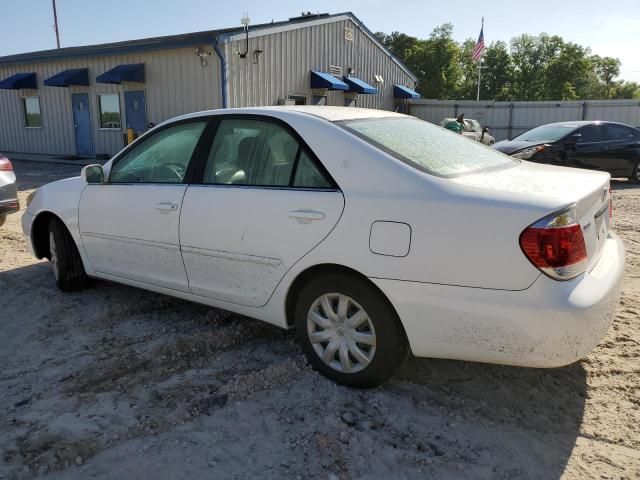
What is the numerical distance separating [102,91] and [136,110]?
5.58ft

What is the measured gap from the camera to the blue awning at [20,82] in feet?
59.9

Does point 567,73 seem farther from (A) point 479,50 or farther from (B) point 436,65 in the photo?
(A) point 479,50

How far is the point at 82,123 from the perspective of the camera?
59.0 ft

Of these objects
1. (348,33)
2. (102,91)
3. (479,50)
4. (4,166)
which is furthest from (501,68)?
(4,166)

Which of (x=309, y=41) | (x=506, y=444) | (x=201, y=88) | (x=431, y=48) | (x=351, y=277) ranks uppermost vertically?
(x=431, y=48)

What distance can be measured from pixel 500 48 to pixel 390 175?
183 ft

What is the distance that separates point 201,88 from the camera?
1480 centimetres

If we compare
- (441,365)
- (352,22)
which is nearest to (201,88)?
(352,22)

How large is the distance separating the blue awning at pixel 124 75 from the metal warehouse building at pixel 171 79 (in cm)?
3

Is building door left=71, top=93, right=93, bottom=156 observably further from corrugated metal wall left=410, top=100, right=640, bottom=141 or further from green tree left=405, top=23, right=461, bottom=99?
green tree left=405, top=23, right=461, bottom=99

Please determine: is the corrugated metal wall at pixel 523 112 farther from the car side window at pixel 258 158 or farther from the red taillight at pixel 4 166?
the car side window at pixel 258 158

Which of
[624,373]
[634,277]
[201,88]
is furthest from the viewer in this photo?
[201,88]

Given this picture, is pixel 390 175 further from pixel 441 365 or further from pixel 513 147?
pixel 513 147

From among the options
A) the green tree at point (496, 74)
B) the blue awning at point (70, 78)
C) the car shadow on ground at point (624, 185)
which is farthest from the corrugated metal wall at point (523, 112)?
the green tree at point (496, 74)
